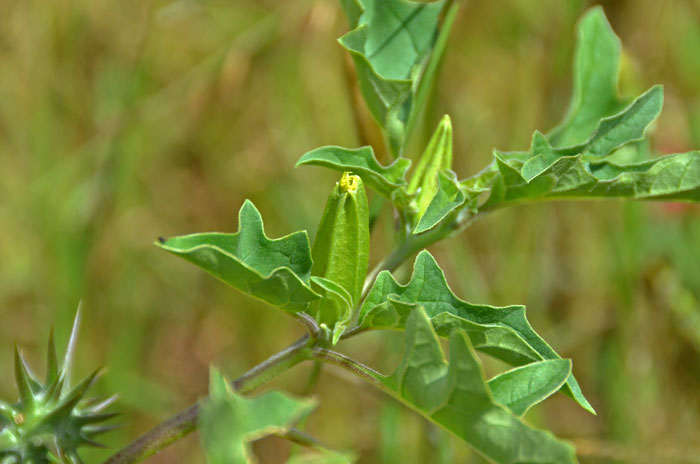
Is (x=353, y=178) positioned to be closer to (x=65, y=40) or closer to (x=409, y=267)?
(x=409, y=267)

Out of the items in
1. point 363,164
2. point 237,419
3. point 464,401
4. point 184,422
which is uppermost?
point 363,164

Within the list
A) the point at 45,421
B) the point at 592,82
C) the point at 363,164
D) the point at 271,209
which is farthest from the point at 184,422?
the point at 271,209

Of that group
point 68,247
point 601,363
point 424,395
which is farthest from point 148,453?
point 601,363

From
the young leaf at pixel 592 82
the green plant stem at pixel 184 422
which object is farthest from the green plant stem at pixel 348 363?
the young leaf at pixel 592 82

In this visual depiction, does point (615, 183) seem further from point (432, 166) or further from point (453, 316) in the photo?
point (453, 316)

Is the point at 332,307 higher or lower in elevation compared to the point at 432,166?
lower

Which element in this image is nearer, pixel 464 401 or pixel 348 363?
pixel 464 401

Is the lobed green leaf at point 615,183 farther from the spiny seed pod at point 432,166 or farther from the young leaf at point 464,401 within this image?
the young leaf at point 464,401
